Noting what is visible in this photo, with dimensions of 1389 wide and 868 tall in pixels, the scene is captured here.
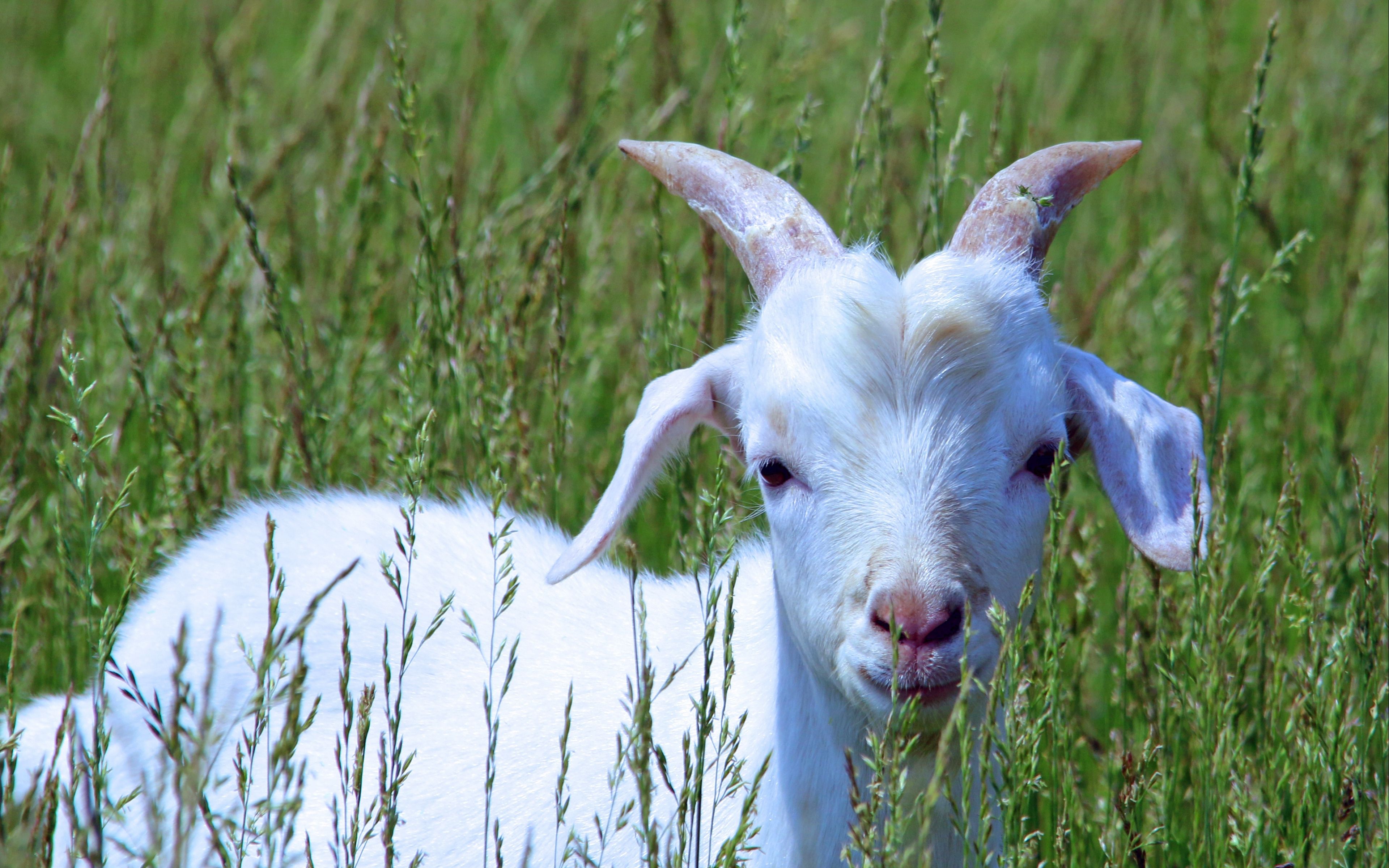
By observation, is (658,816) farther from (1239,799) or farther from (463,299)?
(463,299)

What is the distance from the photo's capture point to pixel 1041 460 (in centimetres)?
235

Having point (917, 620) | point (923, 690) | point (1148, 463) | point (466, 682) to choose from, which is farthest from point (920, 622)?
point (466, 682)

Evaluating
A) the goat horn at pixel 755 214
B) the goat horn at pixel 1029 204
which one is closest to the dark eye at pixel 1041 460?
the goat horn at pixel 1029 204

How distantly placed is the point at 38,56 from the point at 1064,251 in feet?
16.9

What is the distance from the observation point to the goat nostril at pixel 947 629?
2.01m

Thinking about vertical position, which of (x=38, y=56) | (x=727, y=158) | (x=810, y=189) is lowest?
(x=727, y=158)

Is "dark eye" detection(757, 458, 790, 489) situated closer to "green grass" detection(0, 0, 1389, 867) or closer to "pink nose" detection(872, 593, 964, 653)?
"pink nose" detection(872, 593, 964, 653)

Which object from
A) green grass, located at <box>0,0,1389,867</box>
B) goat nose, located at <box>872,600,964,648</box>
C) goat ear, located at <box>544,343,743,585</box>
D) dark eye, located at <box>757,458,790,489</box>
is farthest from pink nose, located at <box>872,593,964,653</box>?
goat ear, located at <box>544,343,743,585</box>

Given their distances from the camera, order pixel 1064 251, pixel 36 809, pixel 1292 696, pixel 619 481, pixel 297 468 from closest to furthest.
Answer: pixel 36 809
pixel 619 481
pixel 1292 696
pixel 297 468
pixel 1064 251

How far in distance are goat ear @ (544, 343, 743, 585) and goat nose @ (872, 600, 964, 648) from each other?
62 cm

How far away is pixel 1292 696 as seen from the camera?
3.15 meters

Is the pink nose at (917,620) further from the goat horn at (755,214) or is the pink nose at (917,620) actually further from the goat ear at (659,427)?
the goat horn at (755,214)

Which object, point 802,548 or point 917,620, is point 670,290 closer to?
point 802,548

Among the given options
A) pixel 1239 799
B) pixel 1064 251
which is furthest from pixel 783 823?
pixel 1064 251
